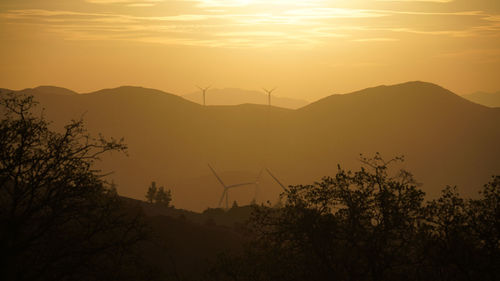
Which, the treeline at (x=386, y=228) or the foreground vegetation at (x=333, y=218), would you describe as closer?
the foreground vegetation at (x=333, y=218)

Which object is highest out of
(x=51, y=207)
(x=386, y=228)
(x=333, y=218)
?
(x=51, y=207)

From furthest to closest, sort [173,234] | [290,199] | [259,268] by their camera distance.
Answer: [173,234]
[259,268]
[290,199]

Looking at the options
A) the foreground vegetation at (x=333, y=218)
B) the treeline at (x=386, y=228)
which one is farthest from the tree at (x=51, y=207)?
the treeline at (x=386, y=228)

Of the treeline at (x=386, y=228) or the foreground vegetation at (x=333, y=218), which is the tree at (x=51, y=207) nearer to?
the foreground vegetation at (x=333, y=218)

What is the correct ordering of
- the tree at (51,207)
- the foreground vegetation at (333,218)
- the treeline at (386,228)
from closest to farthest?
the tree at (51,207), the foreground vegetation at (333,218), the treeline at (386,228)

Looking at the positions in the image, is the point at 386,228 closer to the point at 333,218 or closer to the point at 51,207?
the point at 333,218

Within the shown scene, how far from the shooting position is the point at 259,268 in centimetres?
3941

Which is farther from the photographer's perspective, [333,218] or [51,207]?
[333,218]

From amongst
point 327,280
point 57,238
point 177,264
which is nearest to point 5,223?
point 57,238

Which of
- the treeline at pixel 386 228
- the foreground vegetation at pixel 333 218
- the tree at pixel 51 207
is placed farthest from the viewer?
the treeline at pixel 386 228

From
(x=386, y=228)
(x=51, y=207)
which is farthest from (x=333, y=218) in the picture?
(x=51, y=207)

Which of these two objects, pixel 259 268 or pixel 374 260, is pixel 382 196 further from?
pixel 259 268

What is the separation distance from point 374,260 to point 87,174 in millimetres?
14095

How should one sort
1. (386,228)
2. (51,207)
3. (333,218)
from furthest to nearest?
1. (333,218)
2. (386,228)
3. (51,207)
